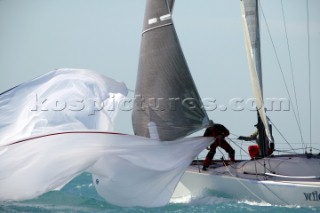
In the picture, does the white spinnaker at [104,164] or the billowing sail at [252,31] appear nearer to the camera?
the white spinnaker at [104,164]

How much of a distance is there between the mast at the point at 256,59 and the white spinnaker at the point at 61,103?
3537mm

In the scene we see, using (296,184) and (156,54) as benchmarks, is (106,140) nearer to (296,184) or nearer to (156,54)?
(156,54)

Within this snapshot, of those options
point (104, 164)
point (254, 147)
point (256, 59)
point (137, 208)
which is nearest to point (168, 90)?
point (104, 164)

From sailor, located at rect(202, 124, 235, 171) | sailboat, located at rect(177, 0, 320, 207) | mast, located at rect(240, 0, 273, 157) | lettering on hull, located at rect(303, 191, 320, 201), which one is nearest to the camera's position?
lettering on hull, located at rect(303, 191, 320, 201)

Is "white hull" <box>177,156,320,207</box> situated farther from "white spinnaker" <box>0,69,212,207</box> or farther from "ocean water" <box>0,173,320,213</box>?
"white spinnaker" <box>0,69,212,207</box>

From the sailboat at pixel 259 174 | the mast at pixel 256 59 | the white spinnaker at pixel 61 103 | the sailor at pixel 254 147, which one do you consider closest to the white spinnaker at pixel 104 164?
the white spinnaker at pixel 61 103

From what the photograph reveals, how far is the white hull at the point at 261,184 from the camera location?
19.5m

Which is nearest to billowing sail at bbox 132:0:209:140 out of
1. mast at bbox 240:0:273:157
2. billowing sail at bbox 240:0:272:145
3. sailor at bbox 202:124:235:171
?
sailor at bbox 202:124:235:171

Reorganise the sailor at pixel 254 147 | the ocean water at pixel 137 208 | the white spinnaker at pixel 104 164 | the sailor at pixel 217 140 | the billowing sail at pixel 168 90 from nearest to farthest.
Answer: the white spinnaker at pixel 104 164 < the ocean water at pixel 137 208 < the billowing sail at pixel 168 90 < the sailor at pixel 217 140 < the sailor at pixel 254 147

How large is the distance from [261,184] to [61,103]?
549 centimetres

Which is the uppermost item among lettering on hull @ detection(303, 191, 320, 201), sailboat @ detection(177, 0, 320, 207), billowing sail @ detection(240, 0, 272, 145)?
billowing sail @ detection(240, 0, 272, 145)

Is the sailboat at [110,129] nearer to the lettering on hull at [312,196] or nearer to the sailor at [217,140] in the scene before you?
the sailor at [217,140]

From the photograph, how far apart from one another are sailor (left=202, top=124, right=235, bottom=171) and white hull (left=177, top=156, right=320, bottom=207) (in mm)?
383

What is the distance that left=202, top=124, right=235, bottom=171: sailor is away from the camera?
21.4m
